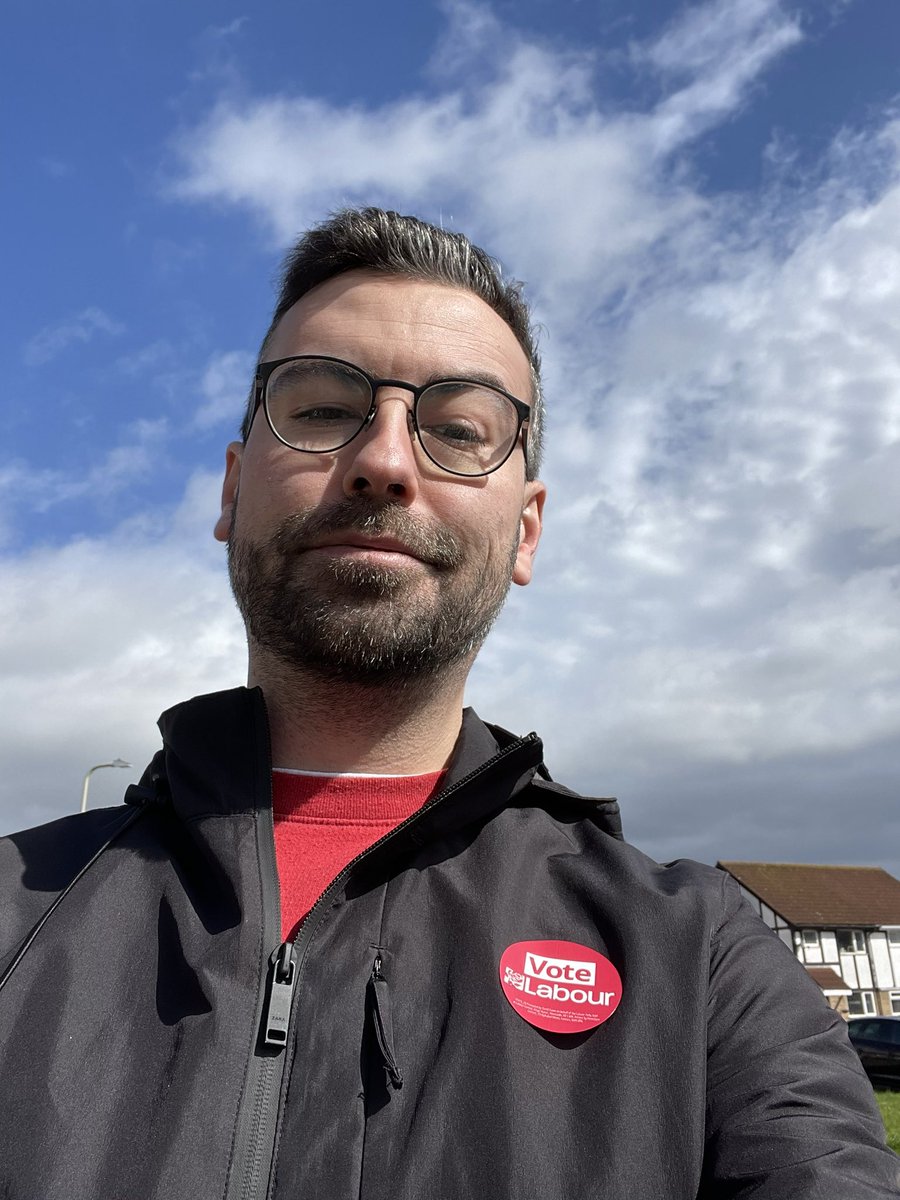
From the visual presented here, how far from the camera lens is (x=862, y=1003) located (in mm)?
44312

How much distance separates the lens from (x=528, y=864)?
84.7 inches

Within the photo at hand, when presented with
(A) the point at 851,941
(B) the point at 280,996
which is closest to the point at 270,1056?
(B) the point at 280,996

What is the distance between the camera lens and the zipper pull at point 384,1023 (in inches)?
66.5

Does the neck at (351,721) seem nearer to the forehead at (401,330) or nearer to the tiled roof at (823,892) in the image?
the forehead at (401,330)

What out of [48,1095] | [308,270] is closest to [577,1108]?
[48,1095]

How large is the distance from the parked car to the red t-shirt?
984 inches

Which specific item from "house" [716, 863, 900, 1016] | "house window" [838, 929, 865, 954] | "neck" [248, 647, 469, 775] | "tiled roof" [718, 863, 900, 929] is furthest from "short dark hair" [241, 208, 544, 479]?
"house window" [838, 929, 865, 954]

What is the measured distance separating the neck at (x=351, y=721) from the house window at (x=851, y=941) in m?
47.9

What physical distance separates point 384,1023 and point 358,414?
154 centimetres

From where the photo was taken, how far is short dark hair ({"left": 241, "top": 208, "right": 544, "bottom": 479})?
2.93 m

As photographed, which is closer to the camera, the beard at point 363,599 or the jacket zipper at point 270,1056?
the jacket zipper at point 270,1056

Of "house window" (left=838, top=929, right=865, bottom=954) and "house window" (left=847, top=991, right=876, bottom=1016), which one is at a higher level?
"house window" (left=838, top=929, right=865, bottom=954)

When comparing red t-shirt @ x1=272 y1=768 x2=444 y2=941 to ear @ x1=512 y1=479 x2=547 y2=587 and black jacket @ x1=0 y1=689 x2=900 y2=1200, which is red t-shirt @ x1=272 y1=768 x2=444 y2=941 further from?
ear @ x1=512 y1=479 x2=547 y2=587

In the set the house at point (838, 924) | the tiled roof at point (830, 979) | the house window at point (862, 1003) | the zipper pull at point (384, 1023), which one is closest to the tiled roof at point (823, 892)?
the house at point (838, 924)
